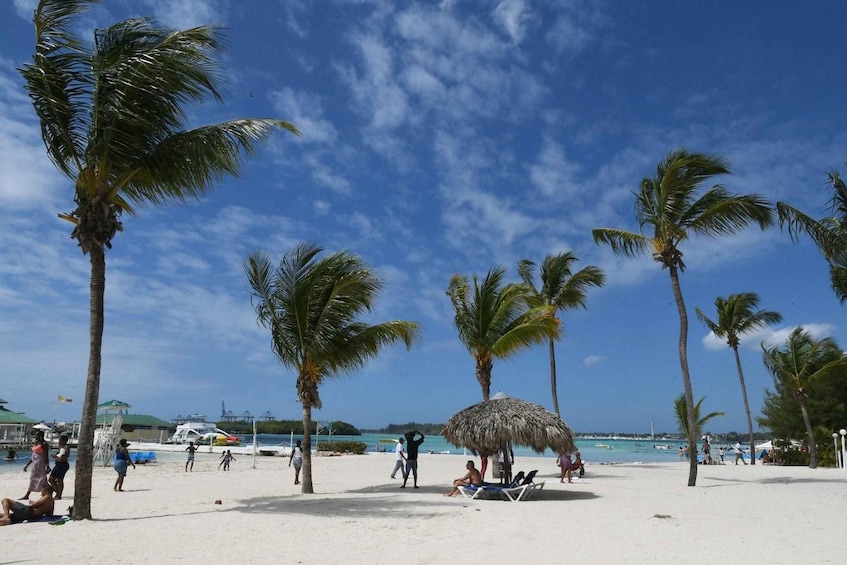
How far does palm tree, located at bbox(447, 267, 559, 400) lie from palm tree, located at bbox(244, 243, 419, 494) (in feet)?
13.8

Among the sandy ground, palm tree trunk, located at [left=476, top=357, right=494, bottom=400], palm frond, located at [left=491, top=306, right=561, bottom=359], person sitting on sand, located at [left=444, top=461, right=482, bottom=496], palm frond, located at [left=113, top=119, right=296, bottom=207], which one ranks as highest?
palm frond, located at [left=113, top=119, right=296, bottom=207]

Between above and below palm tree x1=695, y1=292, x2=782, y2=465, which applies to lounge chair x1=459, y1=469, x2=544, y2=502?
below

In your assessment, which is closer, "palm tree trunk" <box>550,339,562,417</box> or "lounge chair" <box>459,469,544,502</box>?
"lounge chair" <box>459,469,544,502</box>

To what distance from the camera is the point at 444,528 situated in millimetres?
9281

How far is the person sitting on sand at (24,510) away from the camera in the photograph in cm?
918

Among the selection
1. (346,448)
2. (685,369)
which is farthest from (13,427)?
(685,369)

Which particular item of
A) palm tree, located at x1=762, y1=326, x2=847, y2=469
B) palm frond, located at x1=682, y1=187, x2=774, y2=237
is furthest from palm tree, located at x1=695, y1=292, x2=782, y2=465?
palm frond, located at x1=682, y1=187, x2=774, y2=237

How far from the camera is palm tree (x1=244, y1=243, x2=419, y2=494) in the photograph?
14531mm

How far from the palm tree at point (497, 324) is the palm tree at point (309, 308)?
420 centimetres

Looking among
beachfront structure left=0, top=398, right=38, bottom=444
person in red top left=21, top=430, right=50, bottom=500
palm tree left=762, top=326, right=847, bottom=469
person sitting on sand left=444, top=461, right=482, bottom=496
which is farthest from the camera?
beachfront structure left=0, top=398, right=38, bottom=444

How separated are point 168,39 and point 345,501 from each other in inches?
359

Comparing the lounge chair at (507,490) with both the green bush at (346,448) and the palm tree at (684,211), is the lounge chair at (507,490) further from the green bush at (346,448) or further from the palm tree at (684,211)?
the green bush at (346,448)

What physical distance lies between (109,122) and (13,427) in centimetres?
5728

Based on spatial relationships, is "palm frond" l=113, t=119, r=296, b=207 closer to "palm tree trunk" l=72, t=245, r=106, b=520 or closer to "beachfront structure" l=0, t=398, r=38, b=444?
"palm tree trunk" l=72, t=245, r=106, b=520
